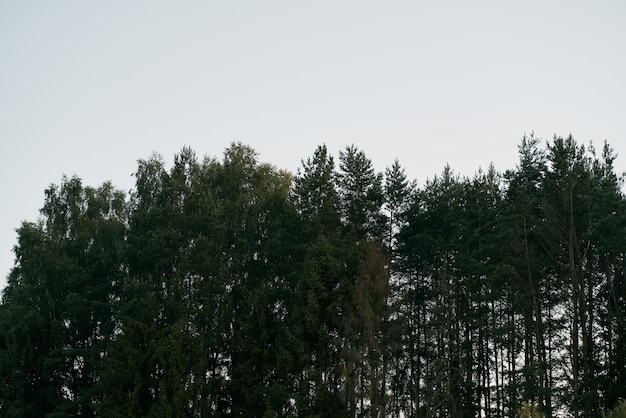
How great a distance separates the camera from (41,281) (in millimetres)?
41531

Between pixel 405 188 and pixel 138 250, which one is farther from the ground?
pixel 405 188

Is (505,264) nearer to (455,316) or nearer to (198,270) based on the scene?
(455,316)

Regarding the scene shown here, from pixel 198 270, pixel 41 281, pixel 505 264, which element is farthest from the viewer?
pixel 41 281

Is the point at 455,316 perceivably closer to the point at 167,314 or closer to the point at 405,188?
the point at 405,188

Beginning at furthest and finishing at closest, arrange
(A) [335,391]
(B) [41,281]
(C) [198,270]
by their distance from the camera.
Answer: (B) [41,281]
(C) [198,270]
(A) [335,391]

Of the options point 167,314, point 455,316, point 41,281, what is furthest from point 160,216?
point 455,316

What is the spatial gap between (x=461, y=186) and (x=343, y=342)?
1348 centimetres

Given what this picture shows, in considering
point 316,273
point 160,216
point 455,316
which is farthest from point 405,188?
point 160,216

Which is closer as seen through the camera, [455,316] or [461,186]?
[455,316]

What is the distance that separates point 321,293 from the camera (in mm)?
34688

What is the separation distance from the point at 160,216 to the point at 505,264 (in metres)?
18.0

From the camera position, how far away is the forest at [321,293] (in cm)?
3434

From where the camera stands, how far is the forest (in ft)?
113

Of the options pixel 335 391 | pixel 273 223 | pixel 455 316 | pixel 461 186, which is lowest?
pixel 335 391
